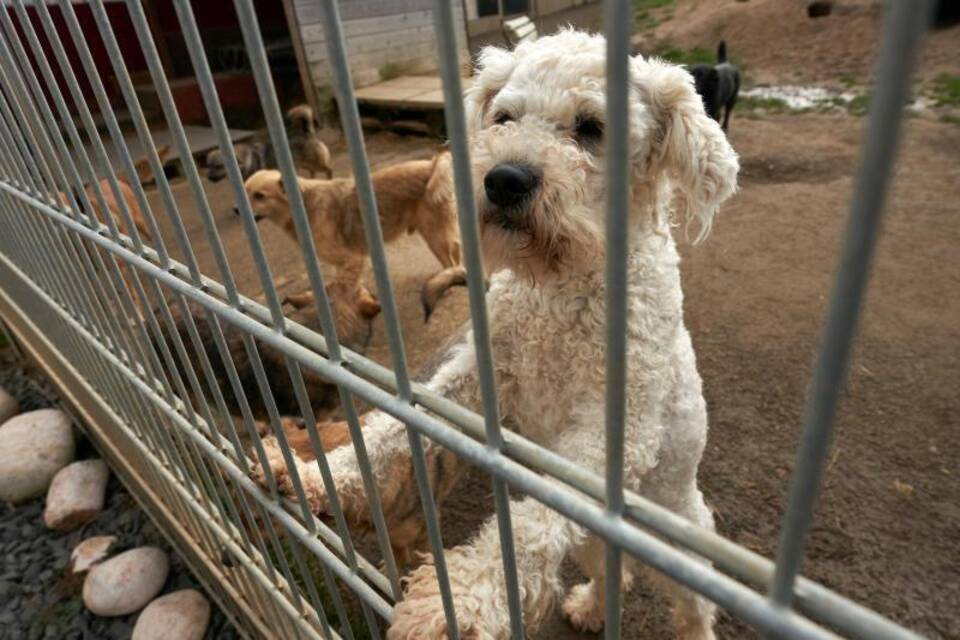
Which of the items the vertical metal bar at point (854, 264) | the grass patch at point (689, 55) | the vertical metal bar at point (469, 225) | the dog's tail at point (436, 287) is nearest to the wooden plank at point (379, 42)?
the grass patch at point (689, 55)

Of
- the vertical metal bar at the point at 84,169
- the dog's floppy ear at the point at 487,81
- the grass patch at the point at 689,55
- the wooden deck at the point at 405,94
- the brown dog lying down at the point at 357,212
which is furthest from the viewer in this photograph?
the grass patch at the point at 689,55

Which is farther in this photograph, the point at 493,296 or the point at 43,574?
the point at 43,574

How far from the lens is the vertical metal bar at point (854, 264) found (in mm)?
308

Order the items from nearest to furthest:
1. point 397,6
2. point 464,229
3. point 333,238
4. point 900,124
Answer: point 900,124 → point 464,229 → point 333,238 → point 397,6

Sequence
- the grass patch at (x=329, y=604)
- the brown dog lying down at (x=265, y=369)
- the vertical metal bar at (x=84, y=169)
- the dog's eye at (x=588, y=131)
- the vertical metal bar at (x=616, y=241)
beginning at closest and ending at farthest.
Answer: the vertical metal bar at (x=616, y=241)
the vertical metal bar at (x=84, y=169)
the dog's eye at (x=588, y=131)
the grass patch at (x=329, y=604)
the brown dog lying down at (x=265, y=369)

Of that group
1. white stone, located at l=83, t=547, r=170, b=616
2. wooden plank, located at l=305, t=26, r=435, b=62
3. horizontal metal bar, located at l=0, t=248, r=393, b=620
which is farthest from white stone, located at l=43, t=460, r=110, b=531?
wooden plank, located at l=305, t=26, r=435, b=62

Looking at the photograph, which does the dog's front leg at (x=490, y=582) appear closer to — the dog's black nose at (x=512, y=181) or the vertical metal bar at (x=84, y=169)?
the dog's black nose at (x=512, y=181)

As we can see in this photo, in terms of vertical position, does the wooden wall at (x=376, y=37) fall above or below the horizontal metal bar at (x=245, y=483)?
above

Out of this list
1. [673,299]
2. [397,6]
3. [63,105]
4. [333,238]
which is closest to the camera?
[63,105]

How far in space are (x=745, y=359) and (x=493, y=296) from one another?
205 centimetres

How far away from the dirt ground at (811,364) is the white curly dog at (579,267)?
2.48 feet

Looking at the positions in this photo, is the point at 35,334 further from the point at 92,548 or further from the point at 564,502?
the point at 564,502

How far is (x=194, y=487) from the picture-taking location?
191 cm

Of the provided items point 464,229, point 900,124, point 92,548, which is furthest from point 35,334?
point 900,124
